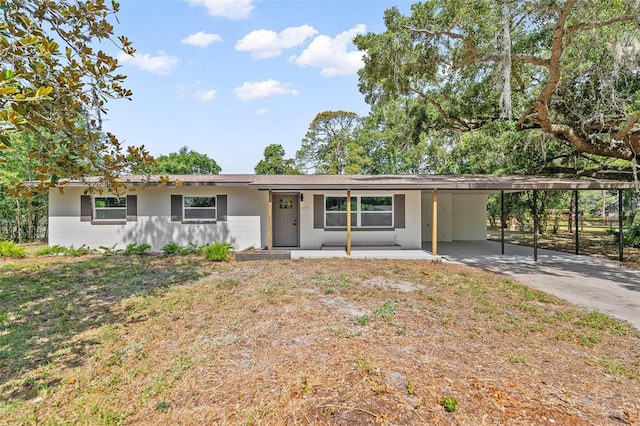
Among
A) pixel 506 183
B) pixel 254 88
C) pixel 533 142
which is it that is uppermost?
pixel 254 88

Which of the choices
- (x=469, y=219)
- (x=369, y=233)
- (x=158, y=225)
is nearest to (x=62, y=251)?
(x=158, y=225)

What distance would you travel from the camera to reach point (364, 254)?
10.1m

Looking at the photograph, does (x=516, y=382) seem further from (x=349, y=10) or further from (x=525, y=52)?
(x=525, y=52)

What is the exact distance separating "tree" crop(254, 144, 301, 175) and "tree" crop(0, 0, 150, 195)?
27372 millimetres

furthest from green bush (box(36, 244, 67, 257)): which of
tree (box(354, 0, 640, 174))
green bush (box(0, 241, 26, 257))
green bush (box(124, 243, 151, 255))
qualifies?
tree (box(354, 0, 640, 174))

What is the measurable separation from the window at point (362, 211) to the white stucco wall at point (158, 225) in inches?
101

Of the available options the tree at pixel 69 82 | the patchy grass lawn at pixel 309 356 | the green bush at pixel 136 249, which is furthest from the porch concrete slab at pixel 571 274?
the green bush at pixel 136 249

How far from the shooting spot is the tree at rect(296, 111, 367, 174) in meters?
29.7

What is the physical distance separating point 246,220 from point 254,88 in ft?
53.9

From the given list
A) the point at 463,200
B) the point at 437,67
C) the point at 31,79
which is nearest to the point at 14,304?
the point at 31,79

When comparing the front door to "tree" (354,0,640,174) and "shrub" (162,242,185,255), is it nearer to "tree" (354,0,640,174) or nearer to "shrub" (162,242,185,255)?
"shrub" (162,242,185,255)

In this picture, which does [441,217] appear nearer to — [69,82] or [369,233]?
[369,233]

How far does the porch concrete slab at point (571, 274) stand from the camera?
5.74 metres

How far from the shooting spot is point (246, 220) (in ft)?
36.9
